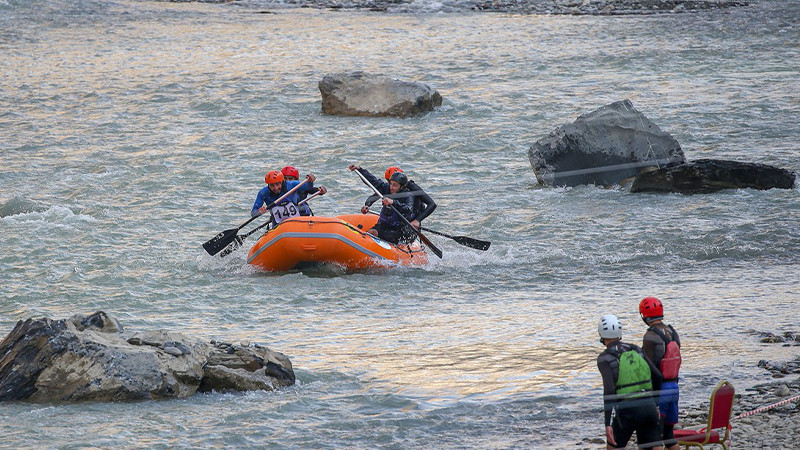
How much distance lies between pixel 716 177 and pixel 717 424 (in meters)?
10.5

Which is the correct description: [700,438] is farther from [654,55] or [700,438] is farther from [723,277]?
[654,55]

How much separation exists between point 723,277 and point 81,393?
7.32 m

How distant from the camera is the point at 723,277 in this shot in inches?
501

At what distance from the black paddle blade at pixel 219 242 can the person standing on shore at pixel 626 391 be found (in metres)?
8.11

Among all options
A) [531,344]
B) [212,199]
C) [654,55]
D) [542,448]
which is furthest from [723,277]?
[654,55]

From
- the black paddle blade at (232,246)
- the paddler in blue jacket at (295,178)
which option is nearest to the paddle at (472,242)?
the paddler in blue jacket at (295,178)

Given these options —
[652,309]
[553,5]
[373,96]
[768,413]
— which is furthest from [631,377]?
[553,5]

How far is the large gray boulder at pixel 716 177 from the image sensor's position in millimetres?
16672

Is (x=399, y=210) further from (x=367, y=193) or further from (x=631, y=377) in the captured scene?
(x=631, y=377)

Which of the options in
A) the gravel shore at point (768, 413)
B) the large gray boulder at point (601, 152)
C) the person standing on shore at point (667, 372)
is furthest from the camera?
the large gray boulder at point (601, 152)

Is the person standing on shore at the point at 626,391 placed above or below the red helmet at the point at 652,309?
below

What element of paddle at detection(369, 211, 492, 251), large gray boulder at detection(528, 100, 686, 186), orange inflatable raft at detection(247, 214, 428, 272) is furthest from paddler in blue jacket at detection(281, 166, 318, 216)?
large gray boulder at detection(528, 100, 686, 186)

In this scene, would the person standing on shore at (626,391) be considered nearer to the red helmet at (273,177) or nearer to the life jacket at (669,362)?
the life jacket at (669,362)

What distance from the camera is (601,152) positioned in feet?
58.6
